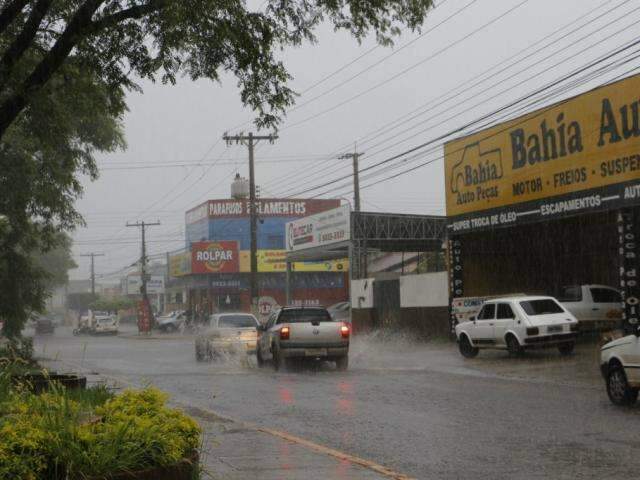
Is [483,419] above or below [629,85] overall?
below

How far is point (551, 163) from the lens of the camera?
26000 millimetres

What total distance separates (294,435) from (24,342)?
15.4 meters

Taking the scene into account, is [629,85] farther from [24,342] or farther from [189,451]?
[189,451]

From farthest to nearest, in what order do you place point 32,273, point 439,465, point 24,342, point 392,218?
point 392,218, point 32,273, point 24,342, point 439,465

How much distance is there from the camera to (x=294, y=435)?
11.2 meters

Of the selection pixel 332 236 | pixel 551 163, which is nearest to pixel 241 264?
pixel 332 236

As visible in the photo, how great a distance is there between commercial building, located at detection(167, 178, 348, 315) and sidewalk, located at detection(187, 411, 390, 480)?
182ft

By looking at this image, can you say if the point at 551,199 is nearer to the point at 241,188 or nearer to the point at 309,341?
the point at 309,341

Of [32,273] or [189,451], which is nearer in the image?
[189,451]

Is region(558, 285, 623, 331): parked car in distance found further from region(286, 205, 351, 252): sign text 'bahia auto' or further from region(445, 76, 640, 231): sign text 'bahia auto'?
region(286, 205, 351, 252): sign text 'bahia auto'

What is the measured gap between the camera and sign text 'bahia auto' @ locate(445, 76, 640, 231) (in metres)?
23.0

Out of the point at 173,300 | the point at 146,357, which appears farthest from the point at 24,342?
the point at 173,300

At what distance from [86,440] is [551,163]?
22.1 meters

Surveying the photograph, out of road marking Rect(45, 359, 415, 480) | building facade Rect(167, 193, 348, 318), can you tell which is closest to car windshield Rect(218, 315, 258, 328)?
road marking Rect(45, 359, 415, 480)
